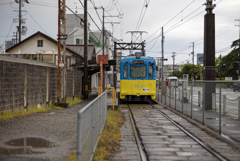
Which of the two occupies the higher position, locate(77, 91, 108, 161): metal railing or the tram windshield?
the tram windshield

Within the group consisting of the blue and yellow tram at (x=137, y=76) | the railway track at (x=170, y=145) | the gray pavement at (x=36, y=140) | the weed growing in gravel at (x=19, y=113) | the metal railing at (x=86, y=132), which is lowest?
the railway track at (x=170, y=145)

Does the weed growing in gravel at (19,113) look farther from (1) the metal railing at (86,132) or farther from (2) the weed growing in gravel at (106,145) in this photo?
(1) the metal railing at (86,132)

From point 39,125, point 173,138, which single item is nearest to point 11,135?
point 39,125

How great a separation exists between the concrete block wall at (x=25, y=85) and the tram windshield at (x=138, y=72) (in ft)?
18.0

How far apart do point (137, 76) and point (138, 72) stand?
29 cm

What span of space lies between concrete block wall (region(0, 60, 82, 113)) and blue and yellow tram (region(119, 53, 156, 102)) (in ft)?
16.4

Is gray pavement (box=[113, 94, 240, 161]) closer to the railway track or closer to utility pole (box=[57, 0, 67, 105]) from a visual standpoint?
the railway track

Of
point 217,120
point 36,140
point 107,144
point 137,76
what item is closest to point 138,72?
point 137,76

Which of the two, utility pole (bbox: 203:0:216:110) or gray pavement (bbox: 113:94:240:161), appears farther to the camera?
utility pole (bbox: 203:0:216:110)

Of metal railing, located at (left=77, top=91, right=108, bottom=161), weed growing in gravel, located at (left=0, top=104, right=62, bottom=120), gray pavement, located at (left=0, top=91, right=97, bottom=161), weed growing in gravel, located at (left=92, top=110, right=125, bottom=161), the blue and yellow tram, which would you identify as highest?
the blue and yellow tram

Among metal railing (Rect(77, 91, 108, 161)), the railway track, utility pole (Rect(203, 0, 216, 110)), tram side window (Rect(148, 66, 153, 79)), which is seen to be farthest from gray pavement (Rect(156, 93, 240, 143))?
tram side window (Rect(148, 66, 153, 79))

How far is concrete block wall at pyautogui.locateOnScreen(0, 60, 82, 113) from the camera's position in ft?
32.0

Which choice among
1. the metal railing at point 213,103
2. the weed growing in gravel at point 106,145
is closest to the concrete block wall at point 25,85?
the weed growing in gravel at point 106,145

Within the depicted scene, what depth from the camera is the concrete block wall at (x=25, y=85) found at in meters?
9.75
